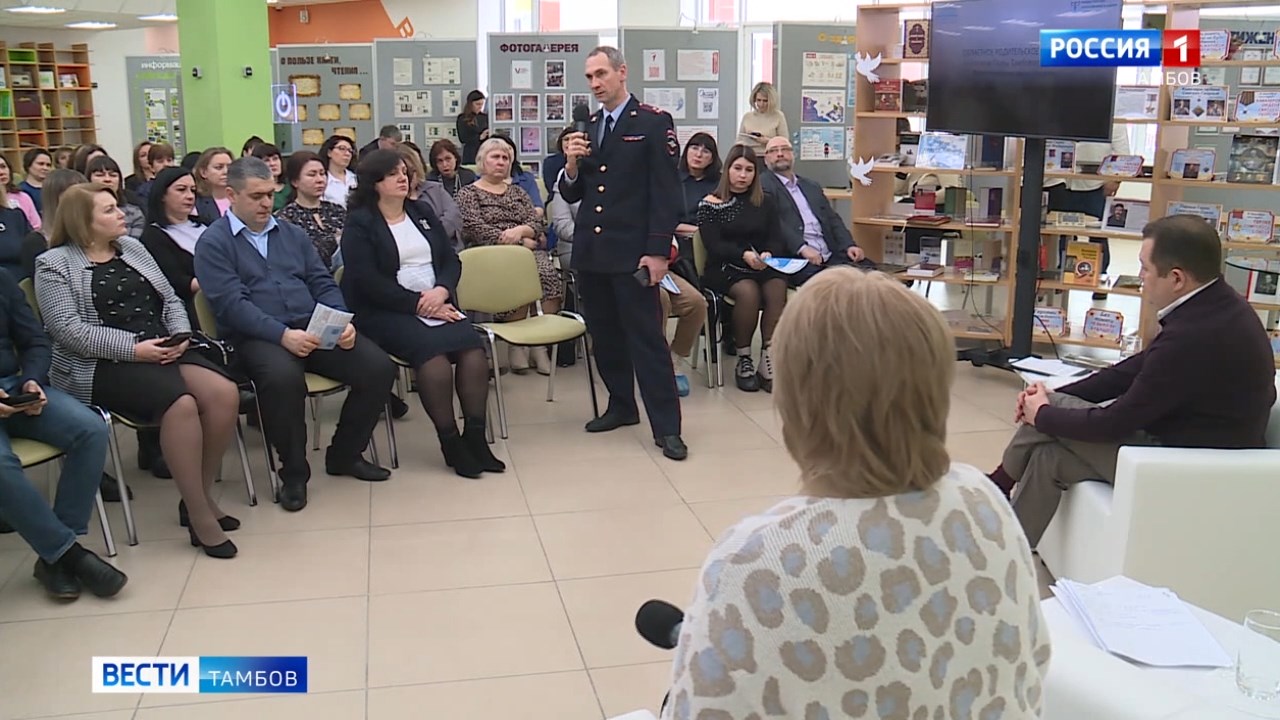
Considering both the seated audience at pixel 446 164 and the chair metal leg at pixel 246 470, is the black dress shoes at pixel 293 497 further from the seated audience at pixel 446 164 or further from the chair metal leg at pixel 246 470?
the seated audience at pixel 446 164

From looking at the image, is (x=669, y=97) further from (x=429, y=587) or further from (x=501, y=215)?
(x=429, y=587)

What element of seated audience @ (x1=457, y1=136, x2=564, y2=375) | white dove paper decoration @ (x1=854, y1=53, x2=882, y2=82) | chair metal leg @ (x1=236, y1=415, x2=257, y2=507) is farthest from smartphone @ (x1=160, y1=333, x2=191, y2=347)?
white dove paper decoration @ (x1=854, y1=53, x2=882, y2=82)

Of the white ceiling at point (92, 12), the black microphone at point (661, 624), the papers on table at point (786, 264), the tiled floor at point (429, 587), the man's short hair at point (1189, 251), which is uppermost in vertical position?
the white ceiling at point (92, 12)

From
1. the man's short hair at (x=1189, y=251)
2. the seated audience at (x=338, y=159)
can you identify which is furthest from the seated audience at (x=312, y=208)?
the man's short hair at (x=1189, y=251)

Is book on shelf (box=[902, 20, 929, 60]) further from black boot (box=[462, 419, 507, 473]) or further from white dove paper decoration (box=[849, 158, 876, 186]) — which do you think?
black boot (box=[462, 419, 507, 473])

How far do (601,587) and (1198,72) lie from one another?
4.33 m

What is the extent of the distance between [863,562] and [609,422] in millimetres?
4071

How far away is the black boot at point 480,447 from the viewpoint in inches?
187

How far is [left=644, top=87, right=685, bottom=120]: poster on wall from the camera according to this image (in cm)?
955

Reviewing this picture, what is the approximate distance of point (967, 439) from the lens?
205 inches

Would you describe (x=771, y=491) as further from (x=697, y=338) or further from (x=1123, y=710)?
(x=1123, y=710)

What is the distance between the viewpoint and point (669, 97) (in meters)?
9.58

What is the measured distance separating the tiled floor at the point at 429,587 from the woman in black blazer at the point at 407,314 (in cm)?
20

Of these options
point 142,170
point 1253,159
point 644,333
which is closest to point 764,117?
point 1253,159
